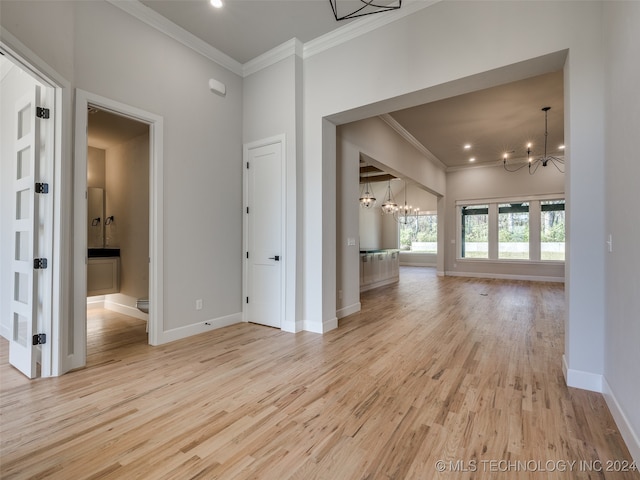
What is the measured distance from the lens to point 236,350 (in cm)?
325

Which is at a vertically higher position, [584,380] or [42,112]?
[42,112]

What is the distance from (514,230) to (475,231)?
108 cm

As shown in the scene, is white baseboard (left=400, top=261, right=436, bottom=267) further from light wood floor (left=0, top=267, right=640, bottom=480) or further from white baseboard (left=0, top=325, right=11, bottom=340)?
white baseboard (left=0, top=325, right=11, bottom=340)

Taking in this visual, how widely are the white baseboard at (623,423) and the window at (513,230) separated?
796 centimetres

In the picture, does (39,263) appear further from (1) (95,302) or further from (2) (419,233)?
(2) (419,233)

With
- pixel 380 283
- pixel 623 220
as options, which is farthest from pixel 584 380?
pixel 380 283

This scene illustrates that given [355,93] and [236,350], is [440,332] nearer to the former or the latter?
[236,350]

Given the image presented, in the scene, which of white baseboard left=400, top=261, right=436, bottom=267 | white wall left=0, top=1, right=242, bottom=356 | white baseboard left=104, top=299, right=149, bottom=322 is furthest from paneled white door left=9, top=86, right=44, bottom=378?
white baseboard left=400, top=261, right=436, bottom=267

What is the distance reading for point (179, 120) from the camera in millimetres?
3623

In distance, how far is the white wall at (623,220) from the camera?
1682 mm

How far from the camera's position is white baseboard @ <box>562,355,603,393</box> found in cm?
236

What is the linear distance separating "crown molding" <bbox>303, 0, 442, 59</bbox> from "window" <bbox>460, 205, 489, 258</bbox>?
795 centimetres

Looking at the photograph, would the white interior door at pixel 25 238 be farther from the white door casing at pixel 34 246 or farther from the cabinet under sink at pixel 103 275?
the cabinet under sink at pixel 103 275

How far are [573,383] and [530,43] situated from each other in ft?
9.34
